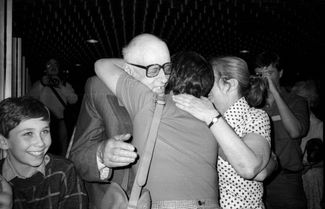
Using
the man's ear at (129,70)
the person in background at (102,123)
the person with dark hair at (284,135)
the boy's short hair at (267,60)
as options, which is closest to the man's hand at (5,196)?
the person in background at (102,123)

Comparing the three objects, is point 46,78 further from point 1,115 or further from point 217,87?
point 217,87

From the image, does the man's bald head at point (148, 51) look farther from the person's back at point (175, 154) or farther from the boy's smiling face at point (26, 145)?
the boy's smiling face at point (26, 145)

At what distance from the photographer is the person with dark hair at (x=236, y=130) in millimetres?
1516

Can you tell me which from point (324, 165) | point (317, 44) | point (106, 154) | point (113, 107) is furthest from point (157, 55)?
point (317, 44)

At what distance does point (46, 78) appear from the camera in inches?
200

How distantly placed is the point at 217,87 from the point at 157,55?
48 centimetres

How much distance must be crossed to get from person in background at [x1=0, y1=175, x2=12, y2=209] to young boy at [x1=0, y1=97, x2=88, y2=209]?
14 centimetres

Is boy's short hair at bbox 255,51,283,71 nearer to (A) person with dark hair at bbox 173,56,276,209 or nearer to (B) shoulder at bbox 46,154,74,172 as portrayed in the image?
(A) person with dark hair at bbox 173,56,276,209

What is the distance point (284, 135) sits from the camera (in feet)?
9.53

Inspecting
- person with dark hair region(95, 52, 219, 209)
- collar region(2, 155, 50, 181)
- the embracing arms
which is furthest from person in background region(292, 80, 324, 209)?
collar region(2, 155, 50, 181)

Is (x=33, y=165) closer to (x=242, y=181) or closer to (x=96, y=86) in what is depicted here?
(x=96, y=86)

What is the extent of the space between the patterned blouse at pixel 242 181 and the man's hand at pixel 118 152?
2.13 feet

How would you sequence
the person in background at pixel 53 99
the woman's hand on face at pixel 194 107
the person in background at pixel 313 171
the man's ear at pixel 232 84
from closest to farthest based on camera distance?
the woman's hand on face at pixel 194 107 → the man's ear at pixel 232 84 → the person in background at pixel 313 171 → the person in background at pixel 53 99

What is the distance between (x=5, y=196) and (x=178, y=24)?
7.49 meters
